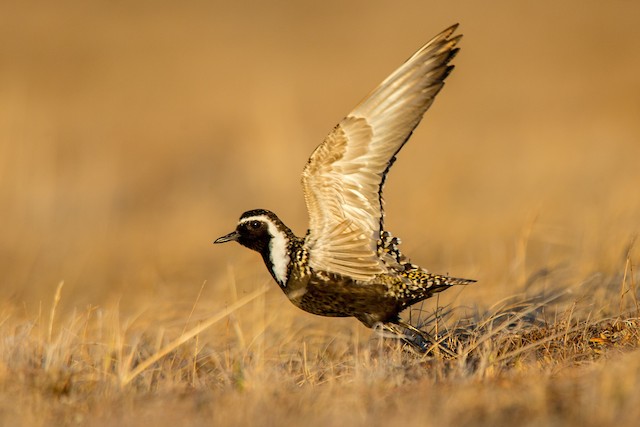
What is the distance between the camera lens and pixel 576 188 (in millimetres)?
11727

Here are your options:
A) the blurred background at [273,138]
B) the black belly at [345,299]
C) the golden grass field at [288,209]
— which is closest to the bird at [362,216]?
the black belly at [345,299]

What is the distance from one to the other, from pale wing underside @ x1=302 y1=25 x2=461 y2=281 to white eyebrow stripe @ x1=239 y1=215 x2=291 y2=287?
0.49 feet

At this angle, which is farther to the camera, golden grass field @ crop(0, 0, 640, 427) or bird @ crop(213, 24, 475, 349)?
bird @ crop(213, 24, 475, 349)

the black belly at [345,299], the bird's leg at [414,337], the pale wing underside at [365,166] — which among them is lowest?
the bird's leg at [414,337]

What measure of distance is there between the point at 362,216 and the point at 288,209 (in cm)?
689

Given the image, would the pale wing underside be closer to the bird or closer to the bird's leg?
the bird

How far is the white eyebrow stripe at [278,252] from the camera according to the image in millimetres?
5305

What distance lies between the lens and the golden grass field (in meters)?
4.07

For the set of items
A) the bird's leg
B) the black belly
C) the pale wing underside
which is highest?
the pale wing underside

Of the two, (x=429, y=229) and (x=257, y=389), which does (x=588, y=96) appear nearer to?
(x=429, y=229)

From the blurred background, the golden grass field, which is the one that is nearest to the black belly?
the golden grass field

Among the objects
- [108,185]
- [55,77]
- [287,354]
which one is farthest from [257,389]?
[55,77]

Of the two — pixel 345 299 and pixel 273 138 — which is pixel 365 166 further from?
pixel 273 138

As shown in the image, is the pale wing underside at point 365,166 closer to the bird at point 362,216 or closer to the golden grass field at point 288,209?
the bird at point 362,216
